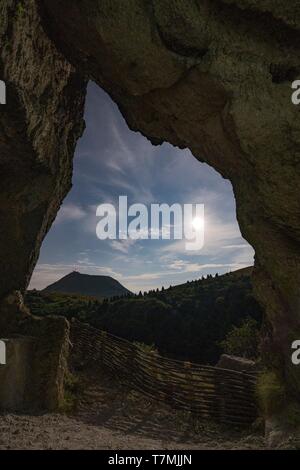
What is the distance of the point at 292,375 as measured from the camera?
5922mm

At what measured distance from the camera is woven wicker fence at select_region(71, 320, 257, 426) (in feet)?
25.1

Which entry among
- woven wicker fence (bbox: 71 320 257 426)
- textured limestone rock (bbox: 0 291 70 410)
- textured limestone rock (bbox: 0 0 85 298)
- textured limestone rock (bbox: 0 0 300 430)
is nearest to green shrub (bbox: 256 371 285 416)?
textured limestone rock (bbox: 0 0 300 430)

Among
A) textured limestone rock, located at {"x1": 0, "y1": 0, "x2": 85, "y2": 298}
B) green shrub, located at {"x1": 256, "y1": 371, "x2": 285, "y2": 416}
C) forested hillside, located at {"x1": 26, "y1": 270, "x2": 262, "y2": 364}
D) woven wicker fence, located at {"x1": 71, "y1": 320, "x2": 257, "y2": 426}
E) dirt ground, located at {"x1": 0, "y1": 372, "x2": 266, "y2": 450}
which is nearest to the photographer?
dirt ground, located at {"x1": 0, "y1": 372, "x2": 266, "y2": 450}

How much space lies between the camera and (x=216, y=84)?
250 inches

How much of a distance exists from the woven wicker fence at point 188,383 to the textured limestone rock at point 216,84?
124 centimetres

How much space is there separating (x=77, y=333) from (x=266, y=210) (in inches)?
464

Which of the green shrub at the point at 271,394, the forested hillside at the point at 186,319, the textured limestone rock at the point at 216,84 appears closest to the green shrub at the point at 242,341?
the forested hillside at the point at 186,319

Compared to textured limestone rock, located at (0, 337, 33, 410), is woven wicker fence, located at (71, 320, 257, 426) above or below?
below

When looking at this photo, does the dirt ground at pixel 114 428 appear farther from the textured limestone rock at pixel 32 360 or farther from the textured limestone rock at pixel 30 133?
the textured limestone rock at pixel 30 133

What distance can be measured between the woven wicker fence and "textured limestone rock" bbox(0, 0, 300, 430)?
124cm

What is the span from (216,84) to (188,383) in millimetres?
6684

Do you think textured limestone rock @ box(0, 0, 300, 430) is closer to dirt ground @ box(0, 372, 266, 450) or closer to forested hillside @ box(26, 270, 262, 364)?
dirt ground @ box(0, 372, 266, 450)

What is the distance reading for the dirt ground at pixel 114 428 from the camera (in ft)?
15.7

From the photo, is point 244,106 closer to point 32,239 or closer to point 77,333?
point 32,239
